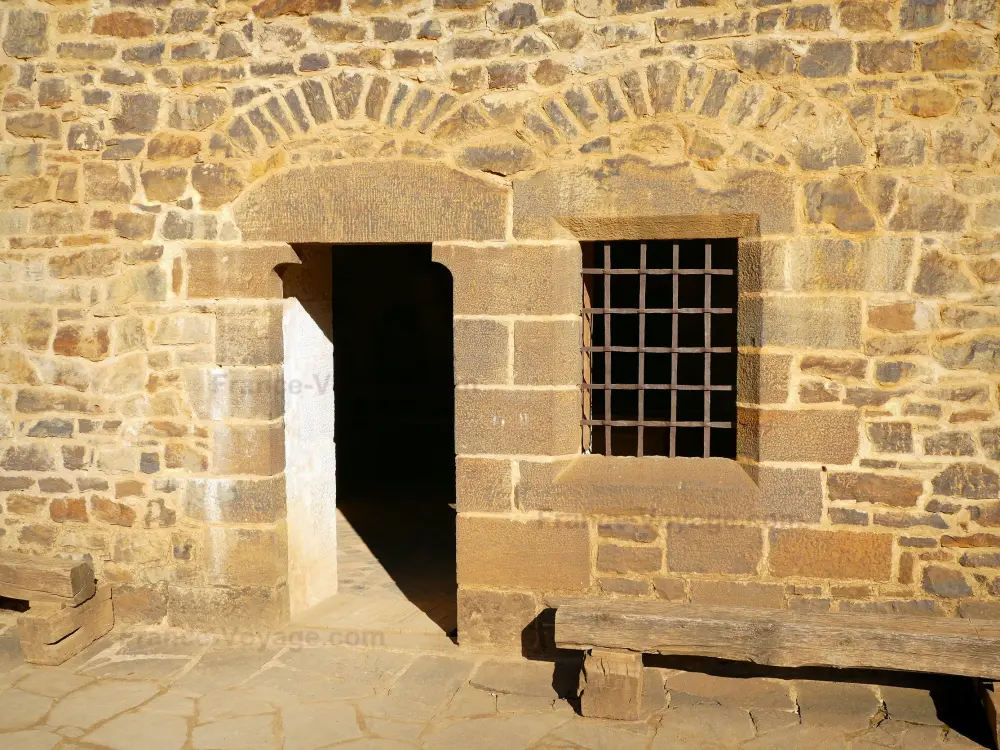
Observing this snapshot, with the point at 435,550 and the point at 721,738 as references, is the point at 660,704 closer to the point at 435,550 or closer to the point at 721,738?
the point at 721,738

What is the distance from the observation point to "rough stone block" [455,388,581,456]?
4648 millimetres

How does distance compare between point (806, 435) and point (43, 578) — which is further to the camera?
point (43, 578)

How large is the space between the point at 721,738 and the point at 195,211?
11.5 feet

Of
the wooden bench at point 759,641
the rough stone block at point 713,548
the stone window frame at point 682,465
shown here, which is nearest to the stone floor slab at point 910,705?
the wooden bench at point 759,641

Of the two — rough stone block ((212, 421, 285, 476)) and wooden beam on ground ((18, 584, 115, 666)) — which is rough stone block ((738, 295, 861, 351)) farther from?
wooden beam on ground ((18, 584, 115, 666))

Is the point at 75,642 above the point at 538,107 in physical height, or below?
below

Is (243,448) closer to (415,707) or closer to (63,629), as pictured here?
(63,629)

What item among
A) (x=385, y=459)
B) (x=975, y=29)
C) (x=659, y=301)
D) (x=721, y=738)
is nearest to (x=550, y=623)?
(x=721, y=738)

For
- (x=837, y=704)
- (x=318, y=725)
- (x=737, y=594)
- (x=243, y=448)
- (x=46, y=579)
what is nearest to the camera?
(x=318, y=725)

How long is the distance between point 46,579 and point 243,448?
1.18 m

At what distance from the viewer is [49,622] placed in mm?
4707

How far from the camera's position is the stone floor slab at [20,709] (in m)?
4.12

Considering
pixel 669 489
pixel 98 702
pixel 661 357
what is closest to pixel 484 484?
pixel 669 489

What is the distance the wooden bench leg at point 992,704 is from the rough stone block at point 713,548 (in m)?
1.05
